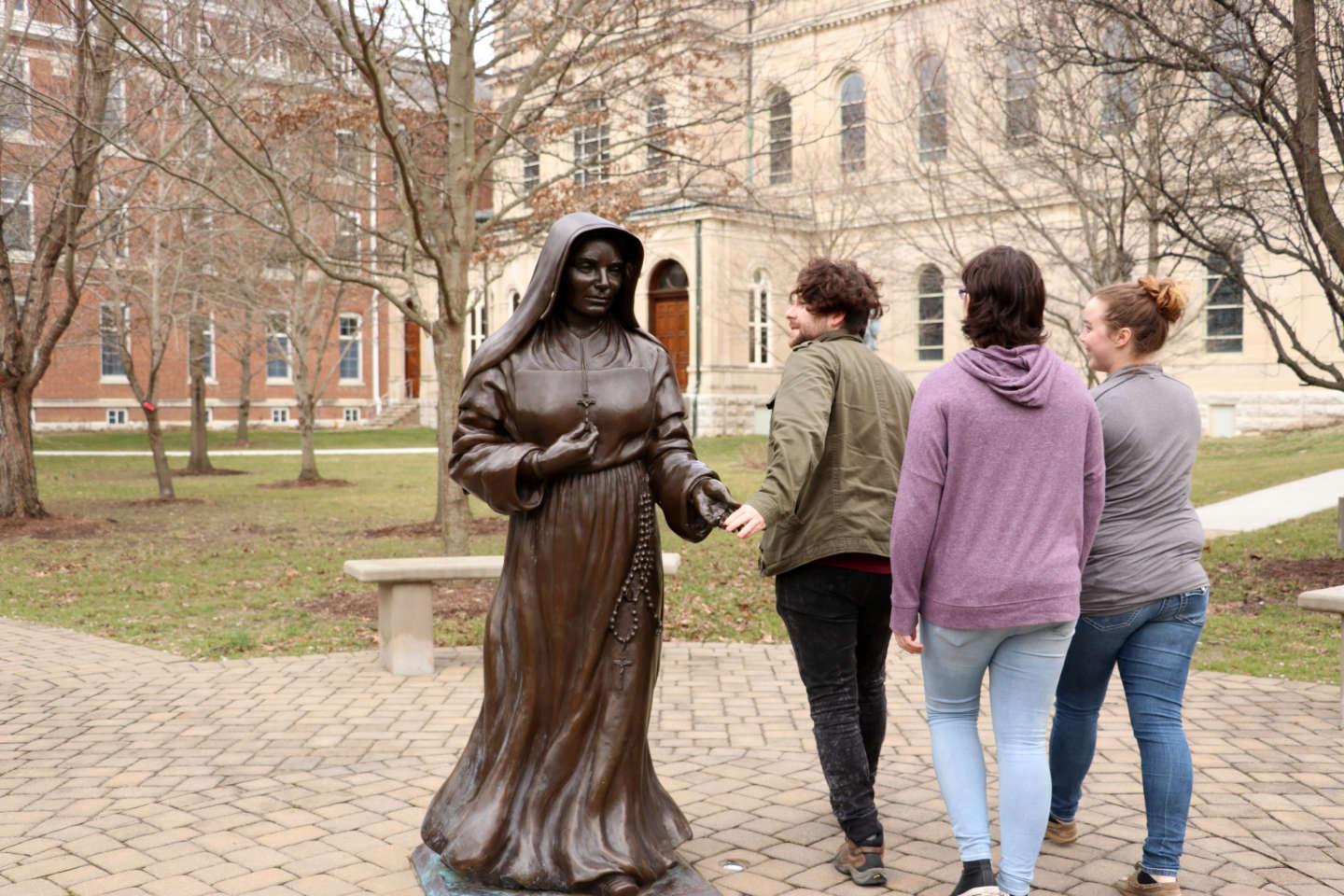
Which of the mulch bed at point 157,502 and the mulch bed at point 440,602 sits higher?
the mulch bed at point 157,502

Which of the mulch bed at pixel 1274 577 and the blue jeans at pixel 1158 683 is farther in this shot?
the mulch bed at pixel 1274 577

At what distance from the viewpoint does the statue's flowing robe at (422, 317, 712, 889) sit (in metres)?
3.74

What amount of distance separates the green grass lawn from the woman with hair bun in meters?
3.96

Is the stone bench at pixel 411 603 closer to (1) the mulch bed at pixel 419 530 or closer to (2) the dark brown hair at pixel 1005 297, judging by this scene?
(2) the dark brown hair at pixel 1005 297

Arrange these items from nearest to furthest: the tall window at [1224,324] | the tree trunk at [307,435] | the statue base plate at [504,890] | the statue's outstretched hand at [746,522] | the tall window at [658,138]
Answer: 1. the statue's outstretched hand at [746,522]
2. the statue base plate at [504,890]
3. the tall window at [658,138]
4. the tree trunk at [307,435]
5. the tall window at [1224,324]

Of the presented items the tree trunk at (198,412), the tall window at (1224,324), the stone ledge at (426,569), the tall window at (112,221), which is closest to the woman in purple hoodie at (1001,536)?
the stone ledge at (426,569)

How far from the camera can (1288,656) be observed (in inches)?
300

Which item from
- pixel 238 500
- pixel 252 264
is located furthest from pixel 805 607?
pixel 252 264

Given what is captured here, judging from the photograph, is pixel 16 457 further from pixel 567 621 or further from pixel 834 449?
pixel 834 449

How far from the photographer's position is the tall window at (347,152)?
11.6 meters

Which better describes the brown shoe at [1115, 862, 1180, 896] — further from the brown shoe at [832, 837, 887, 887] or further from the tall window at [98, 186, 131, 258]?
the tall window at [98, 186, 131, 258]

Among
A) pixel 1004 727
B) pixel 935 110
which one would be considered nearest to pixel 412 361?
pixel 935 110

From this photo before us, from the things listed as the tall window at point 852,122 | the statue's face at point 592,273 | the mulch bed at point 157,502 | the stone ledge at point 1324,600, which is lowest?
the mulch bed at point 157,502

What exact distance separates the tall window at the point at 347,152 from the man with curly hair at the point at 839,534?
7845 mm
